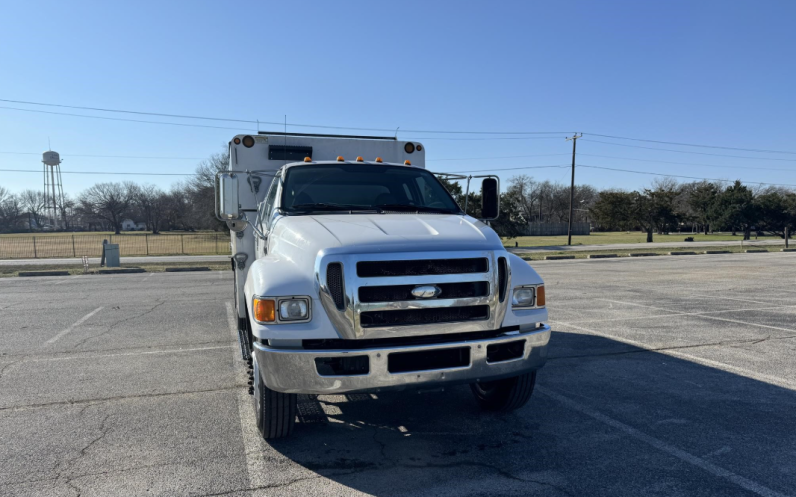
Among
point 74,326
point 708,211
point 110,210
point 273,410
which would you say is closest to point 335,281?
point 273,410

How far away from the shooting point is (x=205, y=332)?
8.34 m

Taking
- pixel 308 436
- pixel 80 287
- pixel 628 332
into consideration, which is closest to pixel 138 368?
pixel 308 436

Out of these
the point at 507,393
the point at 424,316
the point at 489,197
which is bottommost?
the point at 507,393

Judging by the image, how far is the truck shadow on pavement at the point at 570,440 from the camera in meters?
3.42

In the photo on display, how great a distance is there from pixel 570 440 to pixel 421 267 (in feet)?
5.89

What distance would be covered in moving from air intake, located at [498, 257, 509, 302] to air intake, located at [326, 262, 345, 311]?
1.13 m

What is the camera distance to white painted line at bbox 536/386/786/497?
331 centimetres

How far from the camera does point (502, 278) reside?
389 cm

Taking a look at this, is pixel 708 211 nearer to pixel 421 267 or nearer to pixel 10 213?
pixel 421 267

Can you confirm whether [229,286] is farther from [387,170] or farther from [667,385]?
[667,385]

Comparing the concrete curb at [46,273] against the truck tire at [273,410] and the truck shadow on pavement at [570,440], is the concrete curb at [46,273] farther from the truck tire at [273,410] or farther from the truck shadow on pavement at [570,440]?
the truck tire at [273,410]

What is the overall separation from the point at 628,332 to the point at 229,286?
1045cm

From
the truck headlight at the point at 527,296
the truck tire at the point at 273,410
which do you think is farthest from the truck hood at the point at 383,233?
the truck tire at the point at 273,410

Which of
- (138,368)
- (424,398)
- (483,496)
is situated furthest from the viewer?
(138,368)
